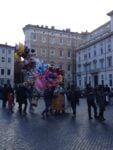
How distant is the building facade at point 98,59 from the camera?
61.9 m

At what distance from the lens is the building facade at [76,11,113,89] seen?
61862 mm

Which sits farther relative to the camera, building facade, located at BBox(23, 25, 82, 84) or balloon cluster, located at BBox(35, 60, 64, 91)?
building facade, located at BBox(23, 25, 82, 84)

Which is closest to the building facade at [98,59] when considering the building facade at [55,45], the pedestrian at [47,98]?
the building facade at [55,45]

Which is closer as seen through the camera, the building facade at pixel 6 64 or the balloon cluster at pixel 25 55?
the balloon cluster at pixel 25 55

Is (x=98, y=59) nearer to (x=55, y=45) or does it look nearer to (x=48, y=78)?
(x=55, y=45)

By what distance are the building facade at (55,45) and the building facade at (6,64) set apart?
228 inches

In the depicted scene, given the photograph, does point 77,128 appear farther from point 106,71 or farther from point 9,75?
point 9,75

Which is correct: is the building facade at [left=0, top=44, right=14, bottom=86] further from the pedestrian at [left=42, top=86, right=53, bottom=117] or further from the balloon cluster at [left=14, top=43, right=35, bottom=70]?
the pedestrian at [left=42, top=86, right=53, bottom=117]

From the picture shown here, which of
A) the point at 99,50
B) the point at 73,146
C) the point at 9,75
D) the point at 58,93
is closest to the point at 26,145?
the point at 73,146

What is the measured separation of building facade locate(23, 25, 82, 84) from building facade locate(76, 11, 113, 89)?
23.4ft

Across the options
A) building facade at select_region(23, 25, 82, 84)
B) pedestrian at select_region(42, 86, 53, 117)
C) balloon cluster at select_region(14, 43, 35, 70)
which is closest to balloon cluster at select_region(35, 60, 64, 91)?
pedestrian at select_region(42, 86, 53, 117)

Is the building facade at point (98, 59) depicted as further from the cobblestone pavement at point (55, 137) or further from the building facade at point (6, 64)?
the cobblestone pavement at point (55, 137)

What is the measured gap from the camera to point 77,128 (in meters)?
12.1

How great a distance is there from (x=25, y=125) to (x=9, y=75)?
2625 inches
